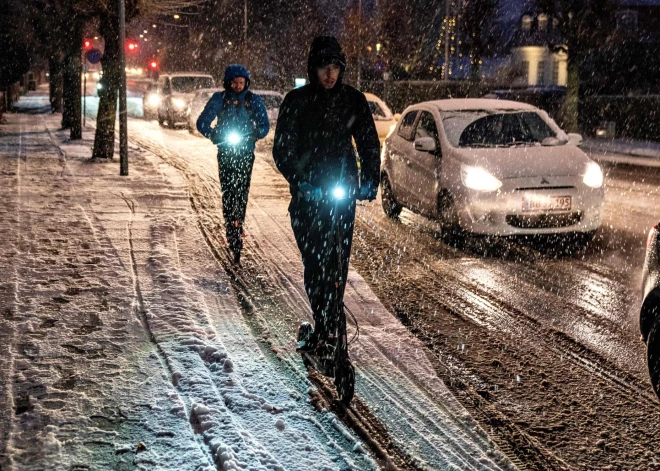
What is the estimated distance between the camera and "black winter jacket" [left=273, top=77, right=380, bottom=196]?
4789 millimetres

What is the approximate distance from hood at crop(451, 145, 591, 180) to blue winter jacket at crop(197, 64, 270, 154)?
8.47 feet

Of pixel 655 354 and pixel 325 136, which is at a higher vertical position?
pixel 325 136

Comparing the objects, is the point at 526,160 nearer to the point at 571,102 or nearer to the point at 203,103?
the point at 203,103

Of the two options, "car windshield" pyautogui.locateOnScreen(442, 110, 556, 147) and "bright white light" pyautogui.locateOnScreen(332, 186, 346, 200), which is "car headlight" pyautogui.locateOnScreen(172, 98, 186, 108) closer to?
"car windshield" pyautogui.locateOnScreen(442, 110, 556, 147)

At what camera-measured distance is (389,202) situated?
1137 centimetres

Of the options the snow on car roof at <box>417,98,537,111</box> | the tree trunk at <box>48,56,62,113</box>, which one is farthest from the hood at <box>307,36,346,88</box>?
the tree trunk at <box>48,56,62,113</box>

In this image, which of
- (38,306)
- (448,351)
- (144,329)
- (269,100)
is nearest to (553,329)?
(448,351)

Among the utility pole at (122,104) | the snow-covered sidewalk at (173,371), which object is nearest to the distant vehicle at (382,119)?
the utility pole at (122,104)

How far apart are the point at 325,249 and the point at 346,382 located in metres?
0.82

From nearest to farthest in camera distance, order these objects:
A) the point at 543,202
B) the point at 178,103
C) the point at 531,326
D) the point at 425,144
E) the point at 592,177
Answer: the point at 531,326 → the point at 543,202 → the point at 592,177 → the point at 425,144 → the point at 178,103

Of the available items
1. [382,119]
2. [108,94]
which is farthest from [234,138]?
[382,119]

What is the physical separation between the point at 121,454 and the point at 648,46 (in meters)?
40.1

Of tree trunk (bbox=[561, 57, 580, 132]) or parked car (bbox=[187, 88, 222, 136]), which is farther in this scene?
tree trunk (bbox=[561, 57, 580, 132])

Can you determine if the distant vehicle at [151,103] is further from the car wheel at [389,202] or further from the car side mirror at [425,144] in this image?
the car side mirror at [425,144]
